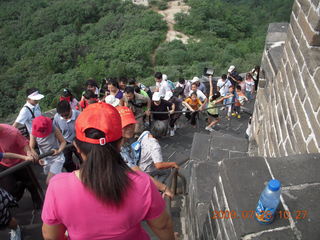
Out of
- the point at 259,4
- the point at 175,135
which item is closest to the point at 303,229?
the point at 175,135

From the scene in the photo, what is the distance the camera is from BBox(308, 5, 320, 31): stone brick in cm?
249

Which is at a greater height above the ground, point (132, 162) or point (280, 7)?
point (132, 162)

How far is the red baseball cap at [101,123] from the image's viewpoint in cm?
177

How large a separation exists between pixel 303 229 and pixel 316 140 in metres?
0.91

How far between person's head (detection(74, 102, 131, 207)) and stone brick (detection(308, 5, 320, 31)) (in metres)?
1.82

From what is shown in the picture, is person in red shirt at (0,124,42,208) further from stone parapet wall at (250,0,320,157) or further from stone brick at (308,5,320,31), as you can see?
stone brick at (308,5,320,31)

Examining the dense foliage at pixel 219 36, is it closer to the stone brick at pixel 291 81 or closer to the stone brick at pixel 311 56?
the stone brick at pixel 291 81

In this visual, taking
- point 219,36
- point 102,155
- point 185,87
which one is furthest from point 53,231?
point 219,36

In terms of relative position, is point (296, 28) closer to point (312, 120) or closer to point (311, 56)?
point (311, 56)

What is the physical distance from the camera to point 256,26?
34094mm

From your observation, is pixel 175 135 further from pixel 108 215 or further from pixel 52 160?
pixel 108 215

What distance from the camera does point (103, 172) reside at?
1.71 metres

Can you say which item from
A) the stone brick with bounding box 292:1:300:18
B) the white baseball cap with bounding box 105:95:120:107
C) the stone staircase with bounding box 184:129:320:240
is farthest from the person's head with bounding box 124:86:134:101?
the stone staircase with bounding box 184:129:320:240

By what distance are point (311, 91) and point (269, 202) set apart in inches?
50.3
